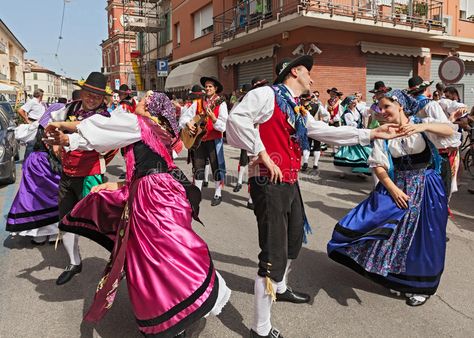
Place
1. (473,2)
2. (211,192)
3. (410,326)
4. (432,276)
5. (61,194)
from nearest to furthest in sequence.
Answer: (410,326) → (432,276) → (61,194) → (211,192) → (473,2)

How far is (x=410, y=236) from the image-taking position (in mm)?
3328

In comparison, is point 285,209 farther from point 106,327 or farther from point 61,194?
point 61,194

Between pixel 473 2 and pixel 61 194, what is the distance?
866 inches

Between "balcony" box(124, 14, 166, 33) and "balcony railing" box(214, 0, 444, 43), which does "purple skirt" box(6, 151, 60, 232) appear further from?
"balcony" box(124, 14, 166, 33)

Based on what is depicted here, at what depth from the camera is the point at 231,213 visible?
6332 millimetres

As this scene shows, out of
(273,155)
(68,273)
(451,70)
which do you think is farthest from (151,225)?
(451,70)

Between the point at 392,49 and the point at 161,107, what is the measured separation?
15.5 metres

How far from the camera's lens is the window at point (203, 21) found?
875 inches

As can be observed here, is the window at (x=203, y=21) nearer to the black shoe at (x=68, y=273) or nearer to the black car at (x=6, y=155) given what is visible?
the black car at (x=6, y=155)

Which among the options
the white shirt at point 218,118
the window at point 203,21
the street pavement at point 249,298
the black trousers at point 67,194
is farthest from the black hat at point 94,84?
the window at point 203,21

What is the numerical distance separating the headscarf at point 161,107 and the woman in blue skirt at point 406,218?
161 centimetres

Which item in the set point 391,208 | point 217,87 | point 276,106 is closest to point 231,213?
point 217,87

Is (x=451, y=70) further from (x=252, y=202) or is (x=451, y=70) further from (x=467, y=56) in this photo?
Result: (x=467, y=56)

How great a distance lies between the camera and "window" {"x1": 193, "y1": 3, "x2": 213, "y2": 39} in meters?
22.2
